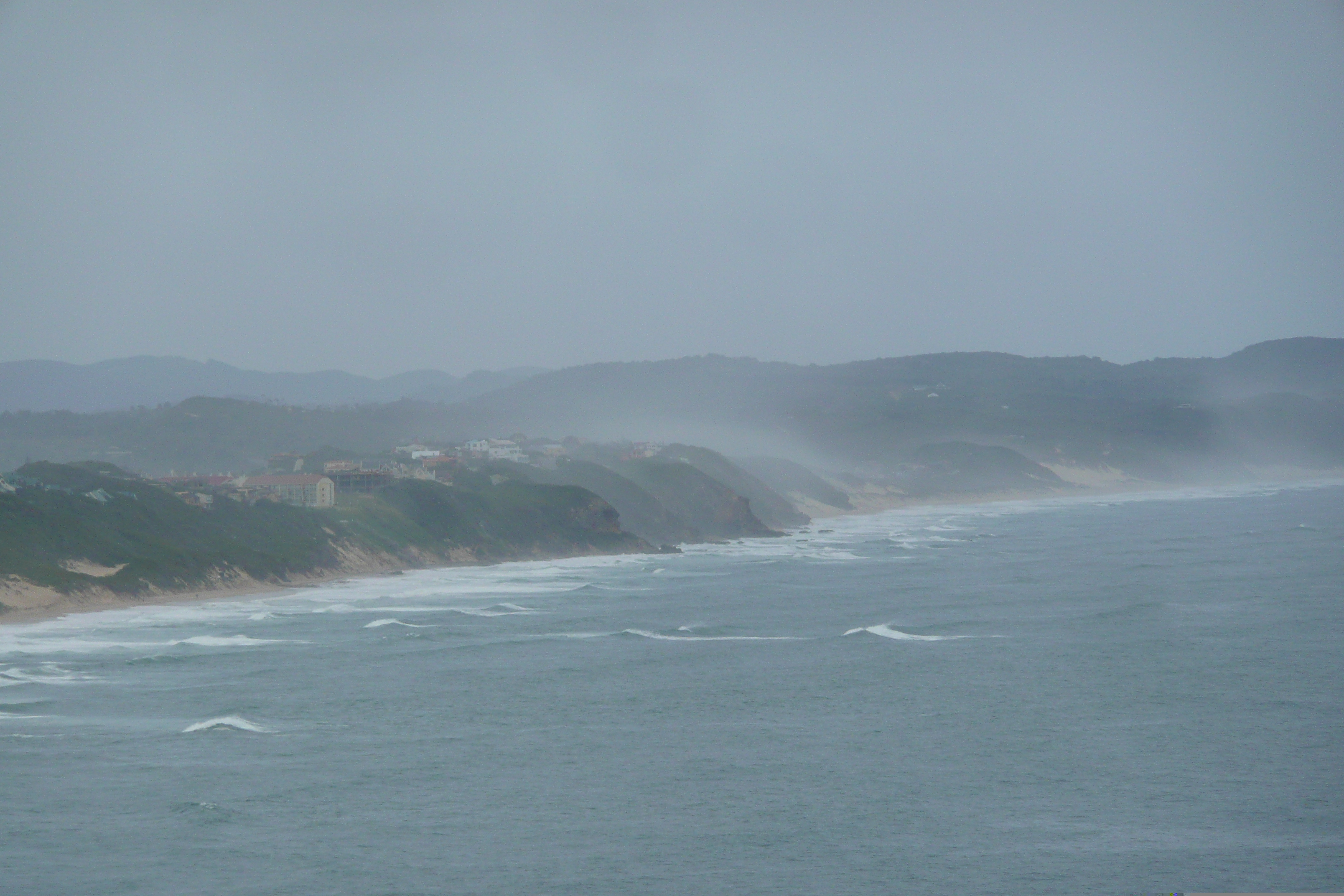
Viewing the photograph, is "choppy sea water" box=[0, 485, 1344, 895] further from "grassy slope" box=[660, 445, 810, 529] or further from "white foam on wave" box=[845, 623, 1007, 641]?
"grassy slope" box=[660, 445, 810, 529]

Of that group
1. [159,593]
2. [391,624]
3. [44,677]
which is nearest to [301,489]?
[159,593]

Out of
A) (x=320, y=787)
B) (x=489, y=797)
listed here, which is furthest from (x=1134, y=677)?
(x=320, y=787)

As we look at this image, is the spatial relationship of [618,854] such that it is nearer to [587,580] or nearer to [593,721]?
[593,721]

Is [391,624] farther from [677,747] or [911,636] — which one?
[677,747]

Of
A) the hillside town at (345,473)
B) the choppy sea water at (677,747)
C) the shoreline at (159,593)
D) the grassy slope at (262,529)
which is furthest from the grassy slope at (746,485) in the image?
the choppy sea water at (677,747)

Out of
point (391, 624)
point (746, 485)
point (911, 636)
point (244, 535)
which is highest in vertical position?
point (746, 485)

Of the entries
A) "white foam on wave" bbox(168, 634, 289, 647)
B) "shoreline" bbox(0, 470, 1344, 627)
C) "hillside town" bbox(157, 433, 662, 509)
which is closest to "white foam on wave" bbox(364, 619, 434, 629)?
"white foam on wave" bbox(168, 634, 289, 647)
